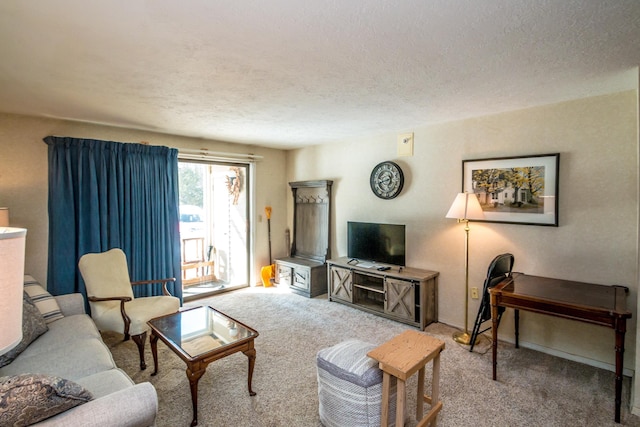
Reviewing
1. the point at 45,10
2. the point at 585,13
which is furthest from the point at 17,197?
the point at 585,13

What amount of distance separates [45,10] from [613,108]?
152 inches

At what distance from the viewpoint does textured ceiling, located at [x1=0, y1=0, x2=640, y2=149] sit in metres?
1.45

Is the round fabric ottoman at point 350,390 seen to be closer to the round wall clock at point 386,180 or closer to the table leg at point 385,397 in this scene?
the table leg at point 385,397

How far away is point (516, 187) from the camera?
120 inches

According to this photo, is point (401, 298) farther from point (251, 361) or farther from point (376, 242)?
point (251, 361)

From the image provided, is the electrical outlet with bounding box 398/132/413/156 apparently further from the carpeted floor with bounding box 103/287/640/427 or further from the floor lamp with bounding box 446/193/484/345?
the carpeted floor with bounding box 103/287/640/427

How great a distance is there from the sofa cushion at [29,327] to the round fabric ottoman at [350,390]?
6.53ft

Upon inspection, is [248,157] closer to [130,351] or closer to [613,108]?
[130,351]

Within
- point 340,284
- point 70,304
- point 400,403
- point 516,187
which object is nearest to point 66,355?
point 70,304

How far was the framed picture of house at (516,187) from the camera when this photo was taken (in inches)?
112

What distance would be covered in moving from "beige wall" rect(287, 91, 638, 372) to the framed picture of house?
0.07 meters

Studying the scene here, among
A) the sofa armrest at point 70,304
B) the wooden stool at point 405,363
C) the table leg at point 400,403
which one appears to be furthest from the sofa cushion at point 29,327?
the table leg at point 400,403

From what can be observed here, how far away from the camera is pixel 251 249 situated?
519cm

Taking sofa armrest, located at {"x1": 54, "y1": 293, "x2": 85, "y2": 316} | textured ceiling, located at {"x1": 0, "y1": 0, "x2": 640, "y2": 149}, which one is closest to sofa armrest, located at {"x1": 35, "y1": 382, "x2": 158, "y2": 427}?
textured ceiling, located at {"x1": 0, "y1": 0, "x2": 640, "y2": 149}
